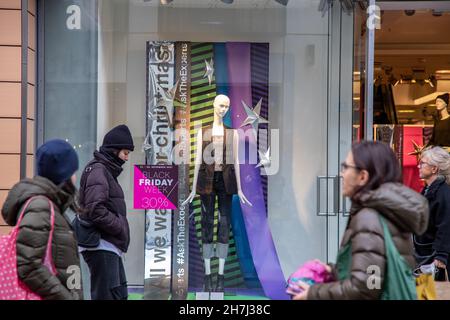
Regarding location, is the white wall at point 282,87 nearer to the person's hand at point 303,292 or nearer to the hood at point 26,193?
the hood at point 26,193

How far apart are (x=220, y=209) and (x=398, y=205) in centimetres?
340

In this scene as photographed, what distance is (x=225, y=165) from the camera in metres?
6.04

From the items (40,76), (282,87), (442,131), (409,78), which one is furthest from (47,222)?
(409,78)

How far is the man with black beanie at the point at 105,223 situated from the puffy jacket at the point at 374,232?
1.98 meters

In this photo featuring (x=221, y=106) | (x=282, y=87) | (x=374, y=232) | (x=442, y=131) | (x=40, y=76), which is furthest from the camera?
(x=442, y=131)

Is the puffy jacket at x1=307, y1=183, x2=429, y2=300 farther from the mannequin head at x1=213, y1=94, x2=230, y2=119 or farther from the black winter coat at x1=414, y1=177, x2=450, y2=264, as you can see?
the mannequin head at x1=213, y1=94, x2=230, y2=119

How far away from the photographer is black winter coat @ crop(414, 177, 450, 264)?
5.05 metres

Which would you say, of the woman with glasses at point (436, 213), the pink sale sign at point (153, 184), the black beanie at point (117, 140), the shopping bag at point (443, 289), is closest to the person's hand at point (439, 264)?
the woman with glasses at point (436, 213)

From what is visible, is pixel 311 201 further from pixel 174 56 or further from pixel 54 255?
pixel 54 255

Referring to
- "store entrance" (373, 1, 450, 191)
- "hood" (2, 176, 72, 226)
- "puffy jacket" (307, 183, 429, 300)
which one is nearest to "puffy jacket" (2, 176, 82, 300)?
"hood" (2, 176, 72, 226)

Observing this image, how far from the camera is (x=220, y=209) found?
6059mm

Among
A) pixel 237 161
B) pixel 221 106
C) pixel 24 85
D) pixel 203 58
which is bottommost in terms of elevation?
pixel 237 161

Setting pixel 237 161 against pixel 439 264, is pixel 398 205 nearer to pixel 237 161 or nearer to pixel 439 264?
pixel 439 264

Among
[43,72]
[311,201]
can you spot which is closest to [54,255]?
[43,72]
